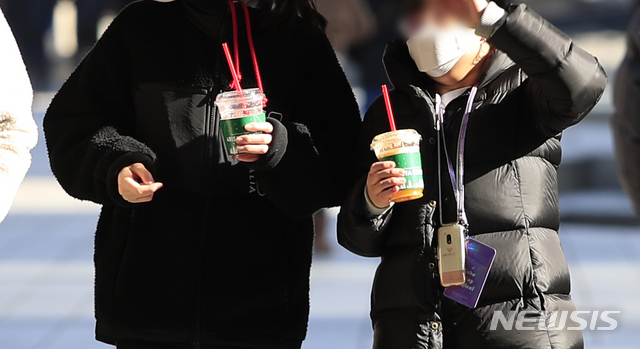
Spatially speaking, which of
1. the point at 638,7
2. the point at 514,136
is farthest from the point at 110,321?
the point at 638,7

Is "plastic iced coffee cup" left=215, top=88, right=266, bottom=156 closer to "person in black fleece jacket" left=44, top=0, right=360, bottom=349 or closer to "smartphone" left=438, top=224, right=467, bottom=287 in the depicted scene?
"person in black fleece jacket" left=44, top=0, right=360, bottom=349

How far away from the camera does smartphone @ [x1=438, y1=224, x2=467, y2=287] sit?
2162mm

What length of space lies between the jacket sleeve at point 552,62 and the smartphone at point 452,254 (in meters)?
0.36

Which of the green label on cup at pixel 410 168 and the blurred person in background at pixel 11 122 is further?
the green label on cup at pixel 410 168

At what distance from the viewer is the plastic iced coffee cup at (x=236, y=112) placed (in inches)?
83.4

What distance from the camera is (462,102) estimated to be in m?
2.29

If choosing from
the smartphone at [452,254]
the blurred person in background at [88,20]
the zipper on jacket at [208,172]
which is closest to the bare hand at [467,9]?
the smartphone at [452,254]

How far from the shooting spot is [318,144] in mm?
2371

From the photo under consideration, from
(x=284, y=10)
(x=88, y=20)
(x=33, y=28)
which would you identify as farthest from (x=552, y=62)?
(x=88, y=20)

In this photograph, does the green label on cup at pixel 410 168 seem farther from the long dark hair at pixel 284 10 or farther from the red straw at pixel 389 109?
the long dark hair at pixel 284 10

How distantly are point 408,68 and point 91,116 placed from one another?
0.84 meters

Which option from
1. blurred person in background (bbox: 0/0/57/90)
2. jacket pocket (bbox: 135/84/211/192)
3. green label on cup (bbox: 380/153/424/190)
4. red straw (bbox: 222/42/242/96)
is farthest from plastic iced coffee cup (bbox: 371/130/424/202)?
blurred person in background (bbox: 0/0/57/90)

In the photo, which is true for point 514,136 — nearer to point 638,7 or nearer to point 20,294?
point 638,7

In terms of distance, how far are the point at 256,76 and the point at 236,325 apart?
637 mm
